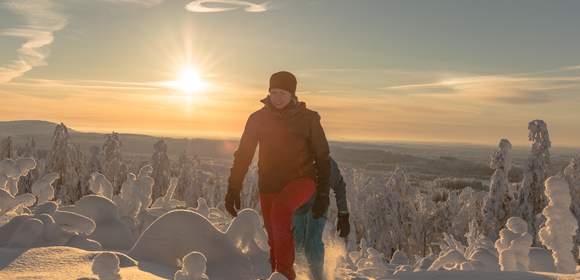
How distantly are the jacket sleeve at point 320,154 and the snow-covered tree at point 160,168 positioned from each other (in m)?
61.3

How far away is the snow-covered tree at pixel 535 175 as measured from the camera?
34438 millimetres

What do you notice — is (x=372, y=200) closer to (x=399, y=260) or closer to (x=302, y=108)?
(x=399, y=260)

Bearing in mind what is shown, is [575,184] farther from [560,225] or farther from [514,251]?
[514,251]

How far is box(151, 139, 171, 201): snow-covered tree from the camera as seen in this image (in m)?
64.2

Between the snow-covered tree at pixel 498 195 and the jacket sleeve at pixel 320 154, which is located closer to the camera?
the jacket sleeve at pixel 320 154

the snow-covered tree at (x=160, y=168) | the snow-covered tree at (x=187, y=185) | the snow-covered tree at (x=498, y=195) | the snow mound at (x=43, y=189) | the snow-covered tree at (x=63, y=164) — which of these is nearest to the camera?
the snow mound at (x=43, y=189)

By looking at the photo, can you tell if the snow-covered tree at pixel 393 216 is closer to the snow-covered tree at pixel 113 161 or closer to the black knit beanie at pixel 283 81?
the snow-covered tree at pixel 113 161

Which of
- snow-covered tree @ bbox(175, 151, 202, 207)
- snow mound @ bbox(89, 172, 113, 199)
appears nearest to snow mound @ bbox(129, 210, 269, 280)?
snow mound @ bbox(89, 172, 113, 199)

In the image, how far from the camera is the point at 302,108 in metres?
4.50

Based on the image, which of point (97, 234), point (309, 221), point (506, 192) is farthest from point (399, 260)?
point (506, 192)

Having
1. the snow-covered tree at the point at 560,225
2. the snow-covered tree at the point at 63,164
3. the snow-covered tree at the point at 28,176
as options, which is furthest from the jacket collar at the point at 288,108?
the snow-covered tree at the point at 63,164

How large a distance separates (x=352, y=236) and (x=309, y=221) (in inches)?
1137

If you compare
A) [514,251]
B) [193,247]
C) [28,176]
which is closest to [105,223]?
[193,247]

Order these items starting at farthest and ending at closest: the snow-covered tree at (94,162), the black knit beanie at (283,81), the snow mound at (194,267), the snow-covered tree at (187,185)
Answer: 1. the snow-covered tree at (187,185)
2. the snow-covered tree at (94,162)
3. the black knit beanie at (283,81)
4. the snow mound at (194,267)
